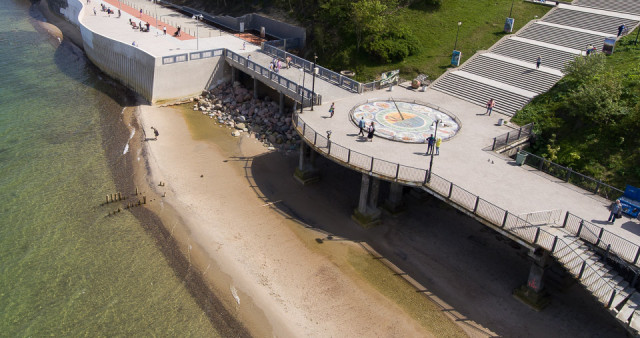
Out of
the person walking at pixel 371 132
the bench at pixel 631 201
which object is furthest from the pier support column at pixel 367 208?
the bench at pixel 631 201

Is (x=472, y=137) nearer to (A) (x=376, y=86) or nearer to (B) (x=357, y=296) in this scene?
(A) (x=376, y=86)

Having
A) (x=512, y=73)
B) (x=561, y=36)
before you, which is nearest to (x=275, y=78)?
(x=512, y=73)

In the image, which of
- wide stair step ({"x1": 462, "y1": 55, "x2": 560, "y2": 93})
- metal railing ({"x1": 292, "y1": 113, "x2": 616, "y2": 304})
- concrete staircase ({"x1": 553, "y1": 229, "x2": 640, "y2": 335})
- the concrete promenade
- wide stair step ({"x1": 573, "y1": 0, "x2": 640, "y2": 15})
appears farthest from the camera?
→ wide stair step ({"x1": 573, "y1": 0, "x2": 640, "y2": 15})

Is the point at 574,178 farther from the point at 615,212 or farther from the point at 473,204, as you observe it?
the point at 473,204

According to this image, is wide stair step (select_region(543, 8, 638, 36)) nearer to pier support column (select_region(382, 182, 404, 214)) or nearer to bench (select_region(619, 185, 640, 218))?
bench (select_region(619, 185, 640, 218))

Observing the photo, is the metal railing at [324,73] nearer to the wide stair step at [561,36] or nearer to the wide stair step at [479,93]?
the wide stair step at [479,93]

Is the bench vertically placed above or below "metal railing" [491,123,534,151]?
below

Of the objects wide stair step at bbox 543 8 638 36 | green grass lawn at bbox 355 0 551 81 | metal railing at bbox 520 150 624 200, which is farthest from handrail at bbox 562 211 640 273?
wide stair step at bbox 543 8 638 36

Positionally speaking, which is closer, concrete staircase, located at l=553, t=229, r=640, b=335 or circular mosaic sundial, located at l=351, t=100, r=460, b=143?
concrete staircase, located at l=553, t=229, r=640, b=335

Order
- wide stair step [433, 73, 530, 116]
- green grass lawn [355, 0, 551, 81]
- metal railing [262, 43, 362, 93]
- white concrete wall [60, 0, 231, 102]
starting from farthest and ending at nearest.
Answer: white concrete wall [60, 0, 231, 102] < green grass lawn [355, 0, 551, 81] < metal railing [262, 43, 362, 93] < wide stair step [433, 73, 530, 116]
